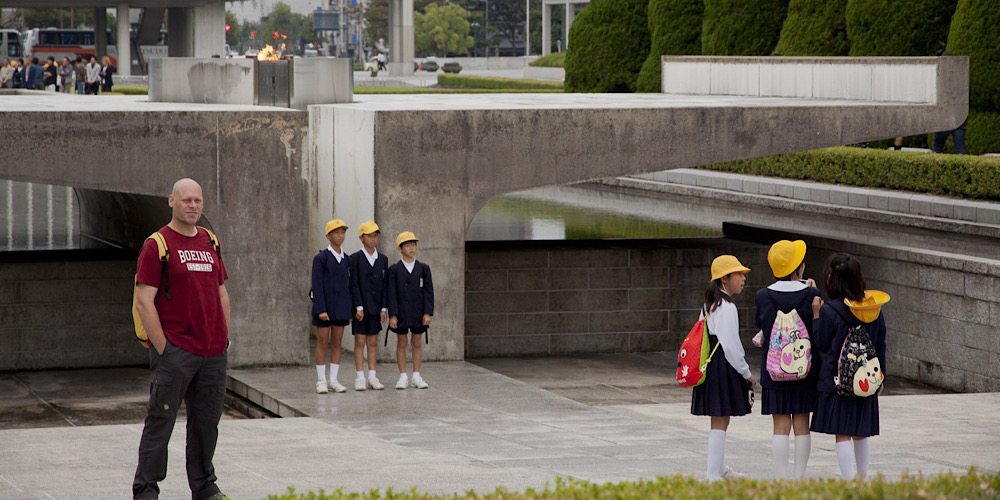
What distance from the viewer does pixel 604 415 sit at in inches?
439

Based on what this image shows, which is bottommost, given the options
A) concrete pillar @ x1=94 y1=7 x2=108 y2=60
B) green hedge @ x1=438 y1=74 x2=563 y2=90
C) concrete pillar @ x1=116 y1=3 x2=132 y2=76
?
green hedge @ x1=438 y1=74 x2=563 y2=90

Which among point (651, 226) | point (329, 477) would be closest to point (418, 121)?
point (329, 477)

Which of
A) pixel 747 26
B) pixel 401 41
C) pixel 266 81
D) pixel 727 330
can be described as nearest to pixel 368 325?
pixel 266 81

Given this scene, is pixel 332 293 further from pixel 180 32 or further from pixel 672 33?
pixel 180 32

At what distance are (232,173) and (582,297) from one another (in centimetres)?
466

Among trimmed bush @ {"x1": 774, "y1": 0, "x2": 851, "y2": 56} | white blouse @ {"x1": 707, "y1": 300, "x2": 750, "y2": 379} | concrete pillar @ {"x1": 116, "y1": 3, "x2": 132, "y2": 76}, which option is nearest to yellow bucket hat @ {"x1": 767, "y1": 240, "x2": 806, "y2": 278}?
white blouse @ {"x1": 707, "y1": 300, "x2": 750, "y2": 379}

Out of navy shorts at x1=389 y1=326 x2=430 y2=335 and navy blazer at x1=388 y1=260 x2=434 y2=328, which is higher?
navy blazer at x1=388 y1=260 x2=434 y2=328

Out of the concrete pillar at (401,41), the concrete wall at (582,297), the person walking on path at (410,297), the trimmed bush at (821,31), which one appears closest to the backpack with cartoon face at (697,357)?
the person walking on path at (410,297)

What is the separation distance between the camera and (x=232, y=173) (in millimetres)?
13742

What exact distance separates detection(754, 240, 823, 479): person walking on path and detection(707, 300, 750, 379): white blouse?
152 millimetres

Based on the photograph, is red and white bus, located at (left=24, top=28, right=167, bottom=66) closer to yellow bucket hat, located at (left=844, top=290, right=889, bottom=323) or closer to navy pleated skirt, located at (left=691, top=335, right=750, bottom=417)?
navy pleated skirt, located at (left=691, top=335, right=750, bottom=417)

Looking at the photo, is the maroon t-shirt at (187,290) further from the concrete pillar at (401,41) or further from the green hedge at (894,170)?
the concrete pillar at (401,41)

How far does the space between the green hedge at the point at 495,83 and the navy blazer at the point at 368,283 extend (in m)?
37.3

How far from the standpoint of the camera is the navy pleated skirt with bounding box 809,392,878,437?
25.0ft
